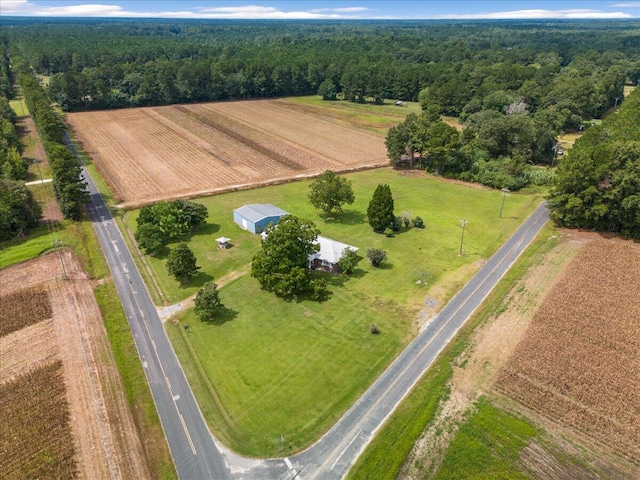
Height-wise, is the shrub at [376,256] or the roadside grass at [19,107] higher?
the shrub at [376,256]

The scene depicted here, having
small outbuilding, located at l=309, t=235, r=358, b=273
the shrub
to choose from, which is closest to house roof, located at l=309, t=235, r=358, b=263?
small outbuilding, located at l=309, t=235, r=358, b=273

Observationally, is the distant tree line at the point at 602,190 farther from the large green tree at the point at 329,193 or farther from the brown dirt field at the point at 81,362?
the brown dirt field at the point at 81,362

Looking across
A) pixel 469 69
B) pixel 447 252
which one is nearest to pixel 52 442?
pixel 447 252

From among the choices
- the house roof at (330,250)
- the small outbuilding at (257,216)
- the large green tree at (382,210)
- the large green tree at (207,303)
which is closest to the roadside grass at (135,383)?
the large green tree at (207,303)

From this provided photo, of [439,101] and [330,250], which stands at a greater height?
[439,101]

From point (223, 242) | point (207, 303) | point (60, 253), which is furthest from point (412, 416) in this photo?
point (60, 253)

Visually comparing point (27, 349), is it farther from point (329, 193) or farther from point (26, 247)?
point (329, 193)
